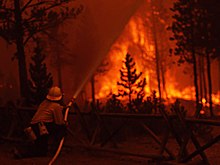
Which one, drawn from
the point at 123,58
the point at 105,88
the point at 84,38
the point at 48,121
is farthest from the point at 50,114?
the point at 123,58

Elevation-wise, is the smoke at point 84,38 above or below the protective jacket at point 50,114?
above

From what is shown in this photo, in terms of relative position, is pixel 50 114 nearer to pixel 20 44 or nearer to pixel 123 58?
pixel 20 44

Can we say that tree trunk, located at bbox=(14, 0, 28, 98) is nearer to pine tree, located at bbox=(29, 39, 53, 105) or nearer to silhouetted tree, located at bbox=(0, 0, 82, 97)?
silhouetted tree, located at bbox=(0, 0, 82, 97)

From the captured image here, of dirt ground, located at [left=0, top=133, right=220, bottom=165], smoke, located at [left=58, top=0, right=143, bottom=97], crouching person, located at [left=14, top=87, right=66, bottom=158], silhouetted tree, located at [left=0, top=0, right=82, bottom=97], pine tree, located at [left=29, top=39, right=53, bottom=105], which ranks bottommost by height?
dirt ground, located at [left=0, top=133, right=220, bottom=165]

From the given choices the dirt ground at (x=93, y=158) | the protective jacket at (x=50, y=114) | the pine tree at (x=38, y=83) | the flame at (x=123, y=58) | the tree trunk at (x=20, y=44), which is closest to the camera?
the dirt ground at (x=93, y=158)

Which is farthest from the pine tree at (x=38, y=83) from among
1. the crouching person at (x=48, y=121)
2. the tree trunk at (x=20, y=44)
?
the crouching person at (x=48, y=121)

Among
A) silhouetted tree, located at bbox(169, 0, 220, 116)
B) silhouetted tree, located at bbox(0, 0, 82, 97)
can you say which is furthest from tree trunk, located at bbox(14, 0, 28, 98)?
silhouetted tree, located at bbox(169, 0, 220, 116)

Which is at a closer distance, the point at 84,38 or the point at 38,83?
the point at 38,83

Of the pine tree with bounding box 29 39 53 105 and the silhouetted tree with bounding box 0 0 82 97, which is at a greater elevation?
the silhouetted tree with bounding box 0 0 82 97

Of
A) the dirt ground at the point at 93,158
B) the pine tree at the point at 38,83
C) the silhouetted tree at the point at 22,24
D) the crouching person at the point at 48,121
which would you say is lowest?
the dirt ground at the point at 93,158

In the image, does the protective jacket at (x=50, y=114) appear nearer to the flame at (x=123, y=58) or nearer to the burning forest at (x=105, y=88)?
the burning forest at (x=105, y=88)

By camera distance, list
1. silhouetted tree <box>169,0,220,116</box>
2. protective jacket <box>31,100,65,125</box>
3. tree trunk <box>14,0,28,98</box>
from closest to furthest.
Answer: protective jacket <box>31,100,65,125</box> < tree trunk <box>14,0,28,98</box> < silhouetted tree <box>169,0,220,116</box>

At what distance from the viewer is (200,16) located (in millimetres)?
26922

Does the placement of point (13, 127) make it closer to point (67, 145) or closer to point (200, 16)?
point (67, 145)
